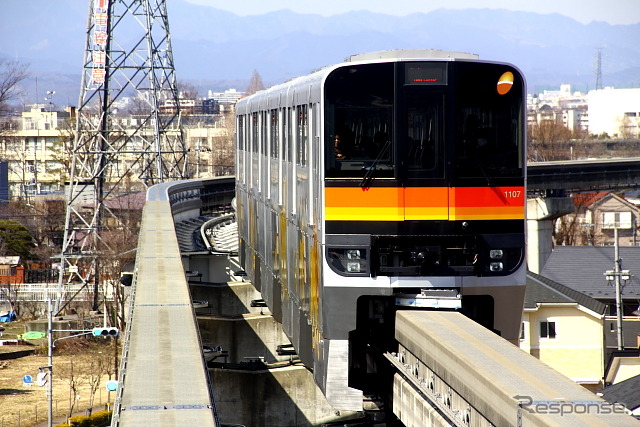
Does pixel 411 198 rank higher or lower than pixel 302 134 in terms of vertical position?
lower

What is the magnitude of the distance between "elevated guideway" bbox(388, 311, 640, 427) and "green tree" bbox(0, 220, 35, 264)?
152ft

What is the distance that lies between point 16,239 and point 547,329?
33807 millimetres

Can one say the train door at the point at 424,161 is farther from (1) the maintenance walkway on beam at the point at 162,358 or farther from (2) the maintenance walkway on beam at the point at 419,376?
(1) the maintenance walkway on beam at the point at 162,358

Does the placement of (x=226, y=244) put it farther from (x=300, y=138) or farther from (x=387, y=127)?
(x=387, y=127)

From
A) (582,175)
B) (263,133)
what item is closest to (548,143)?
(582,175)

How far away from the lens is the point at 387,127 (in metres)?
10.3

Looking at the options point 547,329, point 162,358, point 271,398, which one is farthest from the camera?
point 547,329

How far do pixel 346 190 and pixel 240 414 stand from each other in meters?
6.18

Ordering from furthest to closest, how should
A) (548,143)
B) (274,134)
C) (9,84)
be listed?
(548,143) < (9,84) < (274,134)

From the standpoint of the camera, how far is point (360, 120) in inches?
406

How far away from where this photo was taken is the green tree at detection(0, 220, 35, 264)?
54281mm

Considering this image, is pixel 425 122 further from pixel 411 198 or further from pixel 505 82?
Answer: pixel 505 82

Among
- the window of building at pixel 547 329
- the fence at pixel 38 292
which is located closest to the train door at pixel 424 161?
the window of building at pixel 547 329

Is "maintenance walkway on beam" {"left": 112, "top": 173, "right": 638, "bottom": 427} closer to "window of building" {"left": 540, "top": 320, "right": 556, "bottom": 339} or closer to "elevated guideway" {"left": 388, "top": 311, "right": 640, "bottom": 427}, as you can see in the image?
"elevated guideway" {"left": 388, "top": 311, "right": 640, "bottom": 427}
